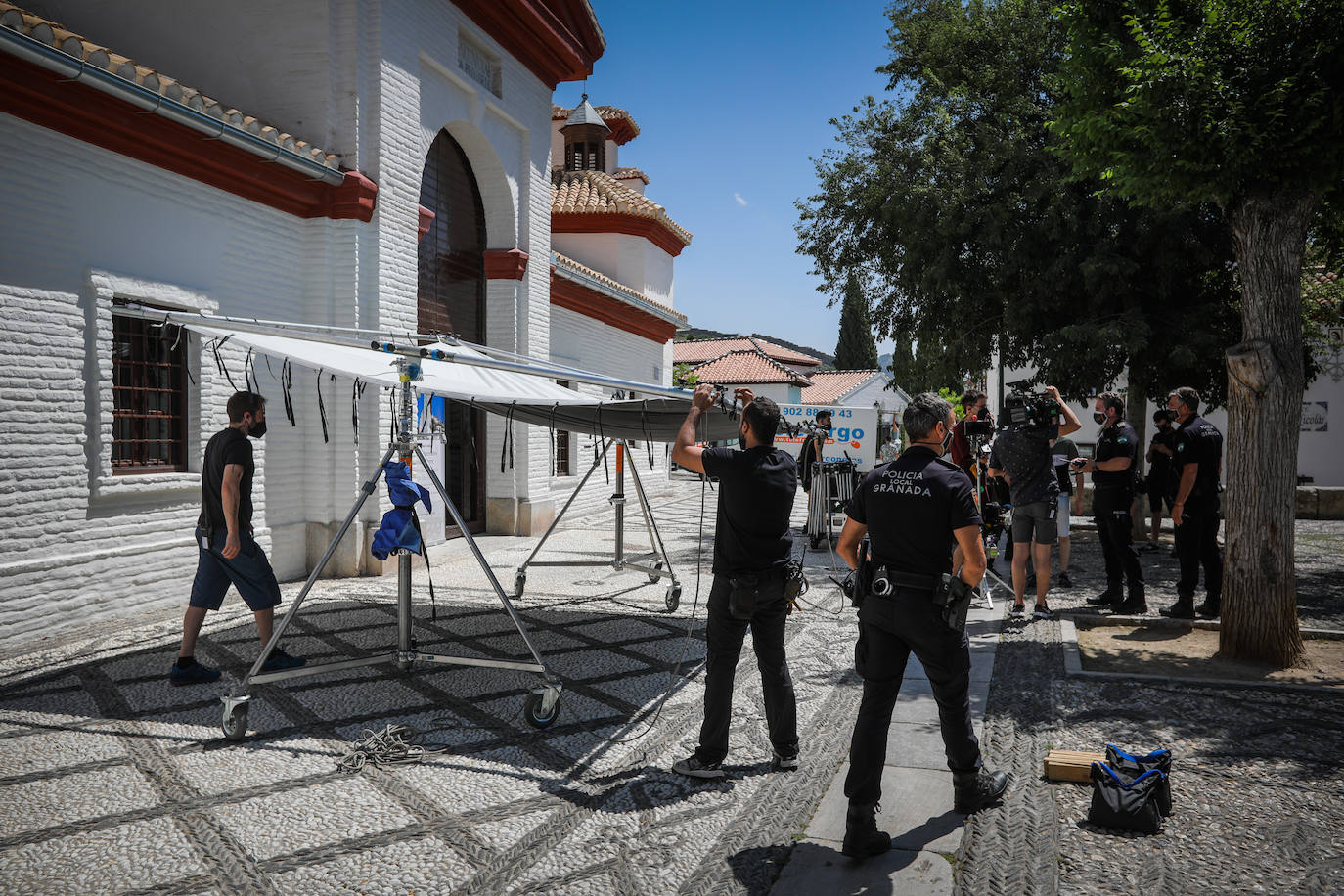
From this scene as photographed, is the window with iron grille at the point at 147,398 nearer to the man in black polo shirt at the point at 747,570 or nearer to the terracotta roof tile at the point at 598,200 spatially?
the man in black polo shirt at the point at 747,570

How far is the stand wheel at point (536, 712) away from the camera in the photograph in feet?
14.9

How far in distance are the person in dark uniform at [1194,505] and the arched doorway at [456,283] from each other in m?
7.95

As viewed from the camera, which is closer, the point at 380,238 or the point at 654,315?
the point at 380,238

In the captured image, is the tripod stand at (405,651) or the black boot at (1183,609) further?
the black boot at (1183,609)

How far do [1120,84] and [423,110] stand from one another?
23.9 ft

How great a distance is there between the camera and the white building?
609 centimetres

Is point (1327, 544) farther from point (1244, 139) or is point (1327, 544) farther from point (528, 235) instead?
point (528, 235)

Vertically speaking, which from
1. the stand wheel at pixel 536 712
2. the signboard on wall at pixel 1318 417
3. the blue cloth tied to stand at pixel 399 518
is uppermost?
the signboard on wall at pixel 1318 417

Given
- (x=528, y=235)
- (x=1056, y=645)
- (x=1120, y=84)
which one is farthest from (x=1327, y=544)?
(x=528, y=235)

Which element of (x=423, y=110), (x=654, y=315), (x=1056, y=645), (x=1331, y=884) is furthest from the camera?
(x=654, y=315)

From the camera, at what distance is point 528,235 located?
12.1 m

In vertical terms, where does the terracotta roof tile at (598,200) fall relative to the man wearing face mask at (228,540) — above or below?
above

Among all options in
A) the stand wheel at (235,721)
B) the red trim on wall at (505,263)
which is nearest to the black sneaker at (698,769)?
the stand wheel at (235,721)

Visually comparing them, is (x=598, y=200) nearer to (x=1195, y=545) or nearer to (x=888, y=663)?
(x=1195, y=545)
